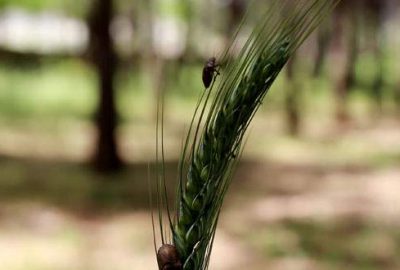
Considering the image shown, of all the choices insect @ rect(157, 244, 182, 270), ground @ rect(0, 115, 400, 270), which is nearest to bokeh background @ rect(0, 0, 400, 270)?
ground @ rect(0, 115, 400, 270)

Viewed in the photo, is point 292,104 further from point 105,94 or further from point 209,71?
point 209,71

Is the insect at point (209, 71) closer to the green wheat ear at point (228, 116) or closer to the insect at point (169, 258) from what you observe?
the green wheat ear at point (228, 116)

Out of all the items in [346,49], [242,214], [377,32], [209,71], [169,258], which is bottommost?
[169,258]

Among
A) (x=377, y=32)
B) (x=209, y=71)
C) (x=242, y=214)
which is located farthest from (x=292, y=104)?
(x=209, y=71)

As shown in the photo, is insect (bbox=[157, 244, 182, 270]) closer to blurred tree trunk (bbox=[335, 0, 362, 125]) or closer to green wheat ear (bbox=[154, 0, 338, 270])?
green wheat ear (bbox=[154, 0, 338, 270])

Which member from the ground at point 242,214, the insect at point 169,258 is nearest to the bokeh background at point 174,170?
the ground at point 242,214

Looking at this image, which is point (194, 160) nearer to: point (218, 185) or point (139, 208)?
point (218, 185)
